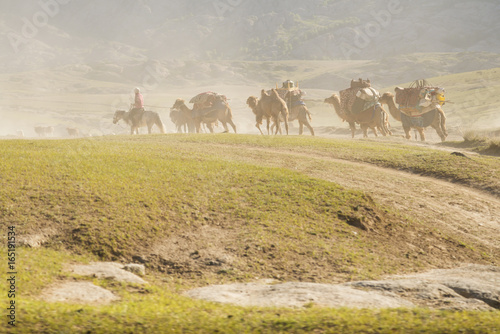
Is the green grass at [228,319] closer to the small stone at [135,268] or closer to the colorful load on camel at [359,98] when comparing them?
the small stone at [135,268]

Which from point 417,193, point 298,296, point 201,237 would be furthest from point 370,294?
point 417,193

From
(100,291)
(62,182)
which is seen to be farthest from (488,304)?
(62,182)

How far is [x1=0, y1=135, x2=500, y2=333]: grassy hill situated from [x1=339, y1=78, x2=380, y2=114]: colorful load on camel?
1707 centimetres

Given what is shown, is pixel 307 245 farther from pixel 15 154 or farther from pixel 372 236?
pixel 15 154

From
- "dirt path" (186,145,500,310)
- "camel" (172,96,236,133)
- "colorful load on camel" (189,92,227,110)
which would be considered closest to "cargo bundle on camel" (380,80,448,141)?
"camel" (172,96,236,133)

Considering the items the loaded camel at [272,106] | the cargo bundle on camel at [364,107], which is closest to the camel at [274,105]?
the loaded camel at [272,106]

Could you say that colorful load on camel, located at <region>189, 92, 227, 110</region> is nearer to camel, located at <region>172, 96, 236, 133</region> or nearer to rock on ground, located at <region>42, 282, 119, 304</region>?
camel, located at <region>172, 96, 236, 133</region>

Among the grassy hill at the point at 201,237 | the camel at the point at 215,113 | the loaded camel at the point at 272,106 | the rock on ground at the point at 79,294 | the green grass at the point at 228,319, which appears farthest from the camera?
the camel at the point at 215,113

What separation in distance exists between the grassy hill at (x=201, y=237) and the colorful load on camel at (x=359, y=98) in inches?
672

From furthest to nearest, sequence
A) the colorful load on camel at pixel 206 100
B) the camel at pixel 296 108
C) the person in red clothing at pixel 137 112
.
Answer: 1. the colorful load on camel at pixel 206 100
2. the camel at pixel 296 108
3. the person in red clothing at pixel 137 112

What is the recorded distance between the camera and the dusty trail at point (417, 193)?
547 inches

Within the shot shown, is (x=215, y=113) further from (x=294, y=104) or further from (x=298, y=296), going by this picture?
(x=298, y=296)

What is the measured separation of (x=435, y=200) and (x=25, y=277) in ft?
39.9

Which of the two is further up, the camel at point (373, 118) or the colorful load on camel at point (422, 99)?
the colorful load on camel at point (422, 99)
